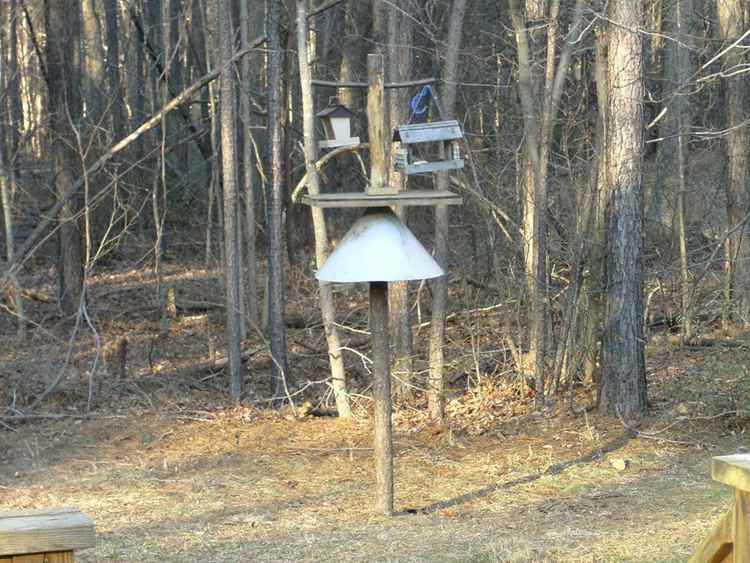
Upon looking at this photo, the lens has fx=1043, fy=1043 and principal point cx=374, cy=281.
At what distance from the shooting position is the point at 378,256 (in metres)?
6.29

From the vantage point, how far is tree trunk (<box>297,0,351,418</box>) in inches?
363

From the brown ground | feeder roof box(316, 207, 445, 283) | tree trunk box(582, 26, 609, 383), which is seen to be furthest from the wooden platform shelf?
tree trunk box(582, 26, 609, 383)

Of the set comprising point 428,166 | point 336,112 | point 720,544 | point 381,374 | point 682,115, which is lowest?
point 381,374

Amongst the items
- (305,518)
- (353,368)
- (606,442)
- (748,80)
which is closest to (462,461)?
(606,442)

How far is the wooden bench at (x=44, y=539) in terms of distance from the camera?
2.60m

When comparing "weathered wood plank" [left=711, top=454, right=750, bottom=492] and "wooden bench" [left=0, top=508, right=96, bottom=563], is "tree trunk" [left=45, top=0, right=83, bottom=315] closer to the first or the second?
"wooden bench" [left=0, top=508, right=96, bottom=563]

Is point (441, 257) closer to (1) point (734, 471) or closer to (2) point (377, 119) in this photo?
(2) point (377, 119)

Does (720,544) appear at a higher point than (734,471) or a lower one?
lower

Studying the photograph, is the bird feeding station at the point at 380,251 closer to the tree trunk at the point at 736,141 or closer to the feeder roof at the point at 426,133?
the feeder roof at the point at 426,133

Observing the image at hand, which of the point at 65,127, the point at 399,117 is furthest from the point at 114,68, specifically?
the point at 399,117

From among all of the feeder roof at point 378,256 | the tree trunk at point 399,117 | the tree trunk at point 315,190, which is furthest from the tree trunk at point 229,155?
the feeder roof at point 378,256

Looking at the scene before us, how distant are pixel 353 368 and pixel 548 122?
180 inches

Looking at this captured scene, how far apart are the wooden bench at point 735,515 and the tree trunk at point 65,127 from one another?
12344 mm

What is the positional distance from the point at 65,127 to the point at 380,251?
951 cm
